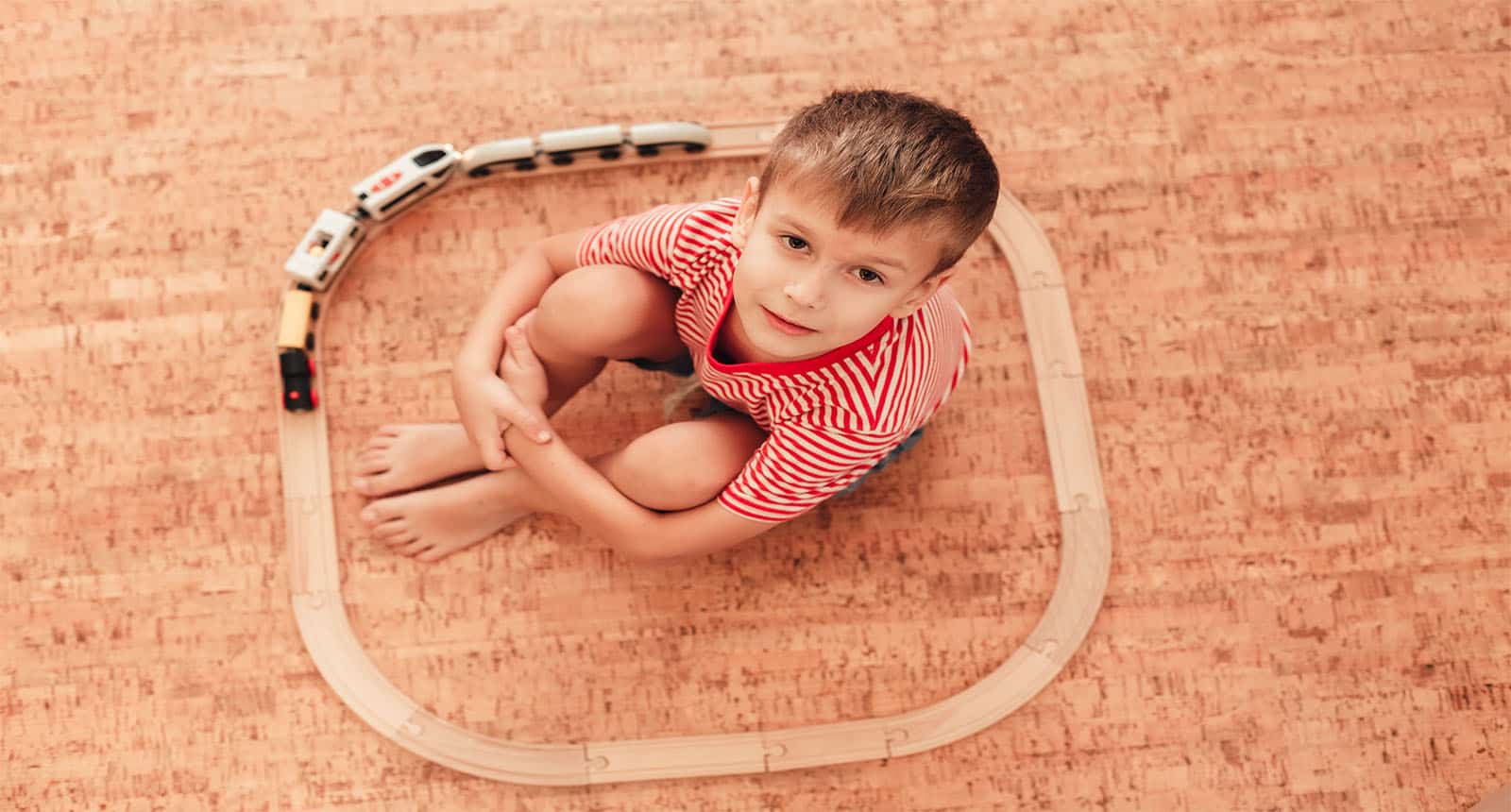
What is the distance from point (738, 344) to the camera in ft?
2.56

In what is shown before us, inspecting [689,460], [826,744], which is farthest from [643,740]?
[689,460]

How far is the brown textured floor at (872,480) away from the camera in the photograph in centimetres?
95

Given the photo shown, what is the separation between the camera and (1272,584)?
99 centimetres

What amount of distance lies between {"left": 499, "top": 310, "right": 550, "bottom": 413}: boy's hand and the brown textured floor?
12 centimetres

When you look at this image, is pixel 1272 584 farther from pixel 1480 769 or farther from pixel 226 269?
pixel 226 269

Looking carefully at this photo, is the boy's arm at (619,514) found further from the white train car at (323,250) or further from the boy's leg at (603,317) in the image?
the white train car at (323,250)

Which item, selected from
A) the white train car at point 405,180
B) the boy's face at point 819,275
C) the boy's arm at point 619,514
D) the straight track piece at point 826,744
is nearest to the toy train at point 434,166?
the white train car at point 405,180

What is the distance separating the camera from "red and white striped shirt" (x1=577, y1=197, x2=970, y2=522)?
2.46 ft

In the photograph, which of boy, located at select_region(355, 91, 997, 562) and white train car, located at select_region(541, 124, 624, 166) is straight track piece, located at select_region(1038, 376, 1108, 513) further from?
white train car, located at select_region(541, 124, 624, 166)

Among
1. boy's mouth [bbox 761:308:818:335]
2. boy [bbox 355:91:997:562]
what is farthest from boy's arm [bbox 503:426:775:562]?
boy's mouth [bbox 761:308:818:335]

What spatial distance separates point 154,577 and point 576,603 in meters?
0.34

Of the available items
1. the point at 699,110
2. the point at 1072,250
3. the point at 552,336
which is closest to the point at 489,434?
the point at 552,336

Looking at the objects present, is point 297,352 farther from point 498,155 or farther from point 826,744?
point 826,744

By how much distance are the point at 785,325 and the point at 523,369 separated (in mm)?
280
